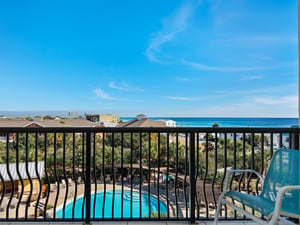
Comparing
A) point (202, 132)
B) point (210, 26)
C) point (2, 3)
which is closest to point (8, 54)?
point (2, 3)

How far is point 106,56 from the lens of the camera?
12812 mm

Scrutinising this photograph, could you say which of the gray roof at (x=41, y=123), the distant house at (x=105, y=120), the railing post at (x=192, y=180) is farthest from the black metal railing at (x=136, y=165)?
the distant house at (x=105, y=120)

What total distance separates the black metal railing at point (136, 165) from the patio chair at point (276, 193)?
44cm

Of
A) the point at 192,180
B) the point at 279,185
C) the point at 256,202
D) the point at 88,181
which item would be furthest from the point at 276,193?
the point at 88,181

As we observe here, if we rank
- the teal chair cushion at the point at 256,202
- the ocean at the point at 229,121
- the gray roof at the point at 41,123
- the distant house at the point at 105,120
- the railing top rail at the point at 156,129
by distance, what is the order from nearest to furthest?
1. the teal chair cushion at the point at 256,202
2. the railing top rail at the point at 156,129
3. the gray roof at the point at 41,123
4. the distant house at the point at 105,120
5. the ocean at the point at 229,121

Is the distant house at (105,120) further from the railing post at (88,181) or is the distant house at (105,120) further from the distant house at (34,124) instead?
the railing post at (88,181)

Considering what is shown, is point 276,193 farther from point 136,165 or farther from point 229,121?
point 229,121

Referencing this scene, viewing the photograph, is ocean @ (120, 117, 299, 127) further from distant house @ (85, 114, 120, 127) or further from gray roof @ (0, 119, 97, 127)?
gray roof @ (0, 119, 97, 127)

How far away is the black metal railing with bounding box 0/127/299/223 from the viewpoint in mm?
2592

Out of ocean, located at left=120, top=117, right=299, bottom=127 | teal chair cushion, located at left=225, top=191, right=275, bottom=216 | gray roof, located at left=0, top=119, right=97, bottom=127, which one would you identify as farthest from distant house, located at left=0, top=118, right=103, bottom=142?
ocean, located at left=120, top=117, right=299, bottom=127

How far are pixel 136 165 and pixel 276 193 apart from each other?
4.68 ft

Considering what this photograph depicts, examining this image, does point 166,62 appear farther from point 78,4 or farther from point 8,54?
point 8,54

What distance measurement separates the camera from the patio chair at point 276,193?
75.5 inches

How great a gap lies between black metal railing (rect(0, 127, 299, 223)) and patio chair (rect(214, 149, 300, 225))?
44 centimetres
